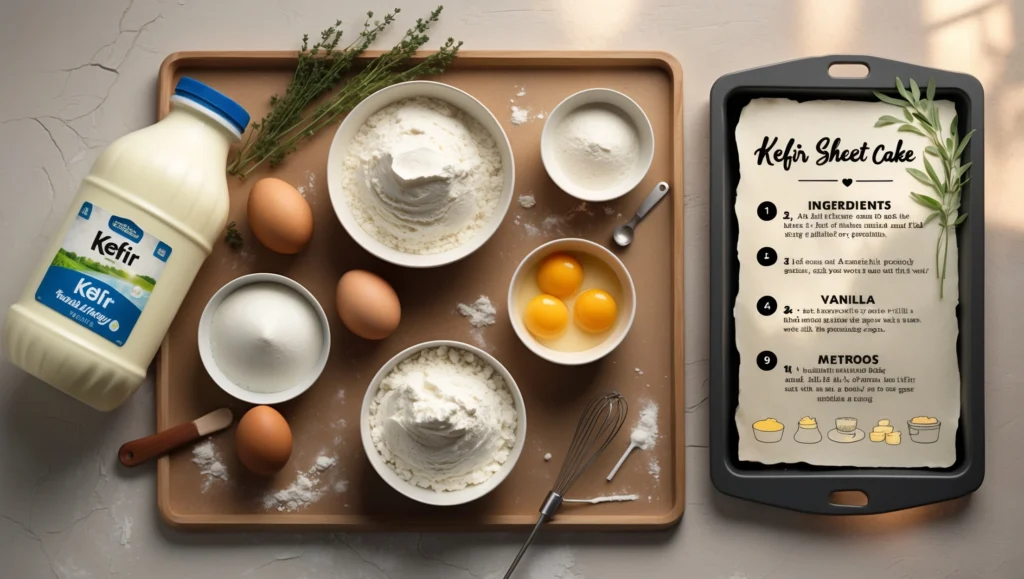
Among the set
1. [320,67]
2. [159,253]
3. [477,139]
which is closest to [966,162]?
[477,139]

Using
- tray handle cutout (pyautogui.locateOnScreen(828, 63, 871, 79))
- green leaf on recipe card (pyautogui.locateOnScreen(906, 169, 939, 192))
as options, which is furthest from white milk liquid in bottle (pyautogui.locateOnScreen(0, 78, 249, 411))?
green leaf on recipe card (pyautogui.locateOnScreen(906, 169, 939, 192))

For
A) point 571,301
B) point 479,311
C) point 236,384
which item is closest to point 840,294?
point 571,301

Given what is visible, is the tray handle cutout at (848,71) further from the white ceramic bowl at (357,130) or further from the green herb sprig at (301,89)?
the green herb sprig at (301,89)

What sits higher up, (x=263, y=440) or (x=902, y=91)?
(x=902, y=91)

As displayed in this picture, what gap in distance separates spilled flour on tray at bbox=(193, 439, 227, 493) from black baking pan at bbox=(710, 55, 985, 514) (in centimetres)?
81

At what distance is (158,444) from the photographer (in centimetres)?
117

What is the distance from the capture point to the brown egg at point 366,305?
3.61 feet

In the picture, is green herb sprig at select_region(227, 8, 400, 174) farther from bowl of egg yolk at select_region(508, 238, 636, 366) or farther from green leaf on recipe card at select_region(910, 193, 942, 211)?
green leaf on recipe card at select_region(910, 193, 942, 211)

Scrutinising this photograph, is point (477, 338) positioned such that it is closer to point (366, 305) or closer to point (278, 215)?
point (366, 305)

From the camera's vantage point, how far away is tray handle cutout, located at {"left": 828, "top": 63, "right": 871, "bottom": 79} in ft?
Answer: 4.05

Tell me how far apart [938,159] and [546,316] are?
0.71 metres

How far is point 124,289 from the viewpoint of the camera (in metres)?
1.06

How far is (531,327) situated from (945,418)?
0.72 metres

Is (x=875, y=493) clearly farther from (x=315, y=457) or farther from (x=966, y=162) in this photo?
(x=315, y=457)
